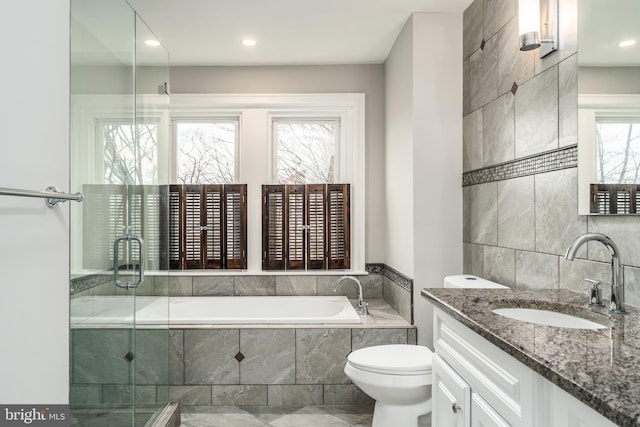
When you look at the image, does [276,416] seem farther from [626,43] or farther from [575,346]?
[626,43]

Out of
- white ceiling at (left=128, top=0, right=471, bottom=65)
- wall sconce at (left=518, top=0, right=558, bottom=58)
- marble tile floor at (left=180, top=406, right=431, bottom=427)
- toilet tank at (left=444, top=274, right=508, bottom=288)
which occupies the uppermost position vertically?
white ceiling at (left=128, top=0, right=471, bottom=65)

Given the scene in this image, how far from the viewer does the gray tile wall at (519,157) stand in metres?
1.69

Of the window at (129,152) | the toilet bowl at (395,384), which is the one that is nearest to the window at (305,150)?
the window at (129,152)

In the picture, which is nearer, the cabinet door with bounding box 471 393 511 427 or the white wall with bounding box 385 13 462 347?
the cabinet door with bounding box 471 393 511 427

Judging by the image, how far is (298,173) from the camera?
379cm

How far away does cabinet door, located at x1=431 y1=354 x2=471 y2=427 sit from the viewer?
4.40 feet

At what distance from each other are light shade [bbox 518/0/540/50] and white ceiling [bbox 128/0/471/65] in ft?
2.71

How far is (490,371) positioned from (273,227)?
2.63 m

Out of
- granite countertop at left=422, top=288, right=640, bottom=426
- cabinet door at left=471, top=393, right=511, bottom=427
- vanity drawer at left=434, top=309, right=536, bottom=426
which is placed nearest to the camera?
granite countertop at left=422, top=288, right=640, bottom=426

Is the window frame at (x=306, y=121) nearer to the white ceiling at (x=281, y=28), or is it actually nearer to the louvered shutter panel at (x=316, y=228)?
the louvered shutter panel at (x=316, y=228)

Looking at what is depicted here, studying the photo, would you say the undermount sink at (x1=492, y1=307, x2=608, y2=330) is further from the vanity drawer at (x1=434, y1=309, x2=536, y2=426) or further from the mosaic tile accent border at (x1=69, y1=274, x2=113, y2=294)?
the mosaic tile accent border at (x1=69, y1=274, x2=113, y2=294)
